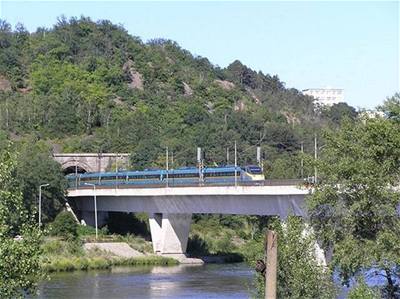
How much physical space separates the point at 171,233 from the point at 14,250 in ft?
175

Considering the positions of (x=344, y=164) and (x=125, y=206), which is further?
(x=125, y=206)

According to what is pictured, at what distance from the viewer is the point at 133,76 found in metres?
161

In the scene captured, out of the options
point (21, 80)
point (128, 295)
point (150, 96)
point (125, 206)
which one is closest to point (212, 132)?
point (150, 96)

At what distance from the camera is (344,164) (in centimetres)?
3372

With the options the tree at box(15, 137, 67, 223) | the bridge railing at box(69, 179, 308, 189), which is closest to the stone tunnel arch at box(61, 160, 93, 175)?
the bridge railing at box(69, 179, 308, 189)

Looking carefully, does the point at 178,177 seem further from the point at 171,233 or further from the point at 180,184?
the point at 180,184

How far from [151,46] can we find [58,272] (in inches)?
4374

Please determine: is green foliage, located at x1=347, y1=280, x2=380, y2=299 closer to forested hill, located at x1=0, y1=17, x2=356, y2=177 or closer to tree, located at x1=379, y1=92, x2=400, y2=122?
tree, located at x1=379, y1=92, x2=400, y2=122

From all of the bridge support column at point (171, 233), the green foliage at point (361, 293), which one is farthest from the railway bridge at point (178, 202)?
the green foliage at point (361, 293)

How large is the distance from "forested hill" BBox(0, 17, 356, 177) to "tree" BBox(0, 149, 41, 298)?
73346 millimetres

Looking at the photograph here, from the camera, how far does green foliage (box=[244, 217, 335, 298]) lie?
2947 centimetres

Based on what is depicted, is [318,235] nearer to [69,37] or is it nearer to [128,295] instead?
[128,295]

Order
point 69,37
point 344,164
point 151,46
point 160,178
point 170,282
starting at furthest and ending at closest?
point 151,46, point 69,37, point 160,178, point 170,282, point 344,164

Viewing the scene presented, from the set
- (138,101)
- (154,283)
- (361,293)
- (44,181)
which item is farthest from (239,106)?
(361,293)
